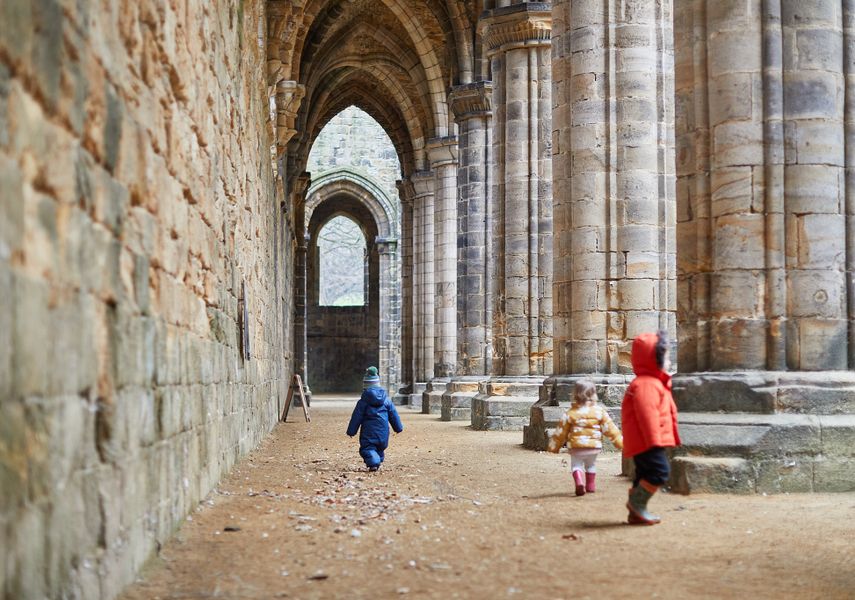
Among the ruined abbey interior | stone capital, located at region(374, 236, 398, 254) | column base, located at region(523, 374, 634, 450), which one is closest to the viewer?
the ruined abbey interior

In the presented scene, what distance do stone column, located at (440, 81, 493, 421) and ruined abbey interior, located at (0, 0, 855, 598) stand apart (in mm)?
3561

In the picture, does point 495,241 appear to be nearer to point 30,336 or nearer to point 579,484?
point 579,484

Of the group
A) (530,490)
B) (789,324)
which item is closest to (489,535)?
(530,490)

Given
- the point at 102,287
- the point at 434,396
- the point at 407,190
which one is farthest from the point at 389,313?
the point at 102,287

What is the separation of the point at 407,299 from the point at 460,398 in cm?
1226

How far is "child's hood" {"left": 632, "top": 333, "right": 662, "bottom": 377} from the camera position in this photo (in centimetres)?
642

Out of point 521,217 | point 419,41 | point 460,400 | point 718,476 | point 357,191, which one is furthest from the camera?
point 357,191

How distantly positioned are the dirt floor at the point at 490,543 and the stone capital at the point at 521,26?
31.8ft

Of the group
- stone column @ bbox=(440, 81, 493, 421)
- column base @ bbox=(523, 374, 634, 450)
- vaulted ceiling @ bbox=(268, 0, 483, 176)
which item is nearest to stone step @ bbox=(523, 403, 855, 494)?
column base @ bbox=(523, 374, 634, 450)

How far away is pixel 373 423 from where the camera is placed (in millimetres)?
10062

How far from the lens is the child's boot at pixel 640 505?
20.5 feet

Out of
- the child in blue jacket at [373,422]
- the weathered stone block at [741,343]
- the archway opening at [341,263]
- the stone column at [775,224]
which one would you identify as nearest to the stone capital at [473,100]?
the child in blue jacket at [373,422]

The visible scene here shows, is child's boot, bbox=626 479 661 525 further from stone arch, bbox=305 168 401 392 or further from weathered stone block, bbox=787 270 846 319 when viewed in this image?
stone arch, bbox=305 168 401 392

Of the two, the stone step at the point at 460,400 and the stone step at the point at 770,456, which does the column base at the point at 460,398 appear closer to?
the stone step at the point at 460,400
